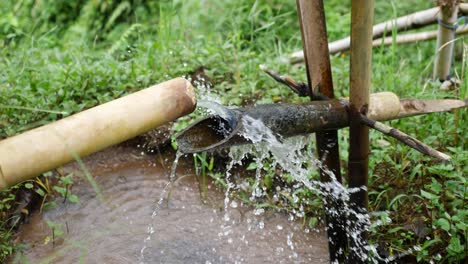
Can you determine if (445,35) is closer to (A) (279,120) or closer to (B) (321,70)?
(B) (321,70)

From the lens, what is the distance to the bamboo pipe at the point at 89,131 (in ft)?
4.30

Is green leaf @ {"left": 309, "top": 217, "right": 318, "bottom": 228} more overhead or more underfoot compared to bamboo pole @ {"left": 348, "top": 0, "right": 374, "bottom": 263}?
more underfoot

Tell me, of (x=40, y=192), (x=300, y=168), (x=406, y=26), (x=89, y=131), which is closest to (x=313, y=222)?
(x=300, y=168)

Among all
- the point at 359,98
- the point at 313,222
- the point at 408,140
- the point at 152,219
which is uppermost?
the point at 359,98

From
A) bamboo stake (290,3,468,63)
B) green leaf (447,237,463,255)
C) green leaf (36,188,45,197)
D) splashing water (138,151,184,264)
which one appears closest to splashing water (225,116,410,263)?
green leaf (447,237,463,255)

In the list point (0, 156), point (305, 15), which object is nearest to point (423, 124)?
point (305, 15)

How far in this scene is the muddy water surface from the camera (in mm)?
2777

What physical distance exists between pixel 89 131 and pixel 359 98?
3.62ft

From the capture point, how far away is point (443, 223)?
2.46 m

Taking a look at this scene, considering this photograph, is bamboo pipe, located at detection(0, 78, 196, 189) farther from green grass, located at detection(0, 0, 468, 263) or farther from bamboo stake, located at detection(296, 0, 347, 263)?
green grass, located at detection(0, 0, 468, 263)

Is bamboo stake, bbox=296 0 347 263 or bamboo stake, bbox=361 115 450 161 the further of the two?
bamboo stake, bbox=296 0 347 263

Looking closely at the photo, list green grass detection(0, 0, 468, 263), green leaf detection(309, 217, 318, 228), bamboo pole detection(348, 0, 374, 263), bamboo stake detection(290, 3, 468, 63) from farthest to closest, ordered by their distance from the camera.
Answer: bamboo stake detection(290, 3, 468, 63), green leaf detection(309, 217, 318, 228), green grass detection(0, 0, 468, 263), bamboo pole detection(348, 0, 374, 263)

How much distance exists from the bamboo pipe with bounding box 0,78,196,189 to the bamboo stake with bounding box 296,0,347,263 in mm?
760

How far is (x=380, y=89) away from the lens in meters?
3.76
